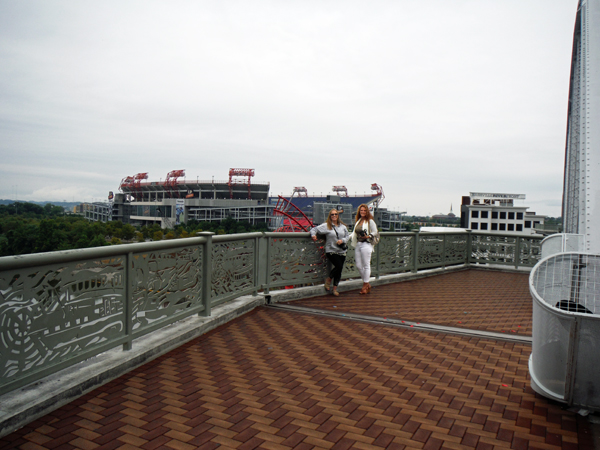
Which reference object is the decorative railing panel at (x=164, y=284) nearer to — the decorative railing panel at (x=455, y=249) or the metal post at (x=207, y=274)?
the metal post at (x=207, y=274)

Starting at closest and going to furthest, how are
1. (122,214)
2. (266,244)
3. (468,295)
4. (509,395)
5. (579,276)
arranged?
(509,395) → (579,276) → (266,244) → (468,295) → (122,214)

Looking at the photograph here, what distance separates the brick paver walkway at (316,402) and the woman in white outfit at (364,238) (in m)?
3.21

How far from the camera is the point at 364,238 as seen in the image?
8.52m

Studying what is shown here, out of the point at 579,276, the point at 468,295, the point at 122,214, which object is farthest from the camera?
the point at 122,214

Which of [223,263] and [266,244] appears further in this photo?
[266,244]

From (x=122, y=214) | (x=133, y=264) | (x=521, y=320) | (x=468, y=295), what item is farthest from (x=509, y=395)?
(x=122, y=214)

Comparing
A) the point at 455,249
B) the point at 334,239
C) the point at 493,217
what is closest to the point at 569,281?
the point at 334,239

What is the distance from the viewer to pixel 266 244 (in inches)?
287

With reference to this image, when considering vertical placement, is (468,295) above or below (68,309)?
below

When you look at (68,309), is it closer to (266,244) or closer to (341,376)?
(341,376)

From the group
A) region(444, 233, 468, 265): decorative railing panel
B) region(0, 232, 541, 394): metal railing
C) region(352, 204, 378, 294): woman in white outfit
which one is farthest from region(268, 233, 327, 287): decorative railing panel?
region(444, 233, 468, 265): decorative railing panel

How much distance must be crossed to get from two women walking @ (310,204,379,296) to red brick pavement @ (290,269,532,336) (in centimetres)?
47

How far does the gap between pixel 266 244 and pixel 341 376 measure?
3.47 m

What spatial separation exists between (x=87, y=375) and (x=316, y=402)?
2071 mm
